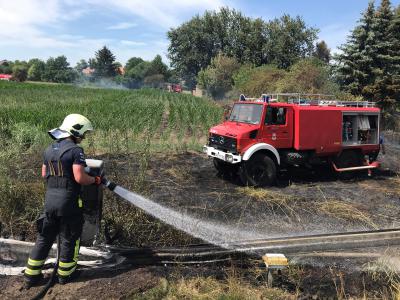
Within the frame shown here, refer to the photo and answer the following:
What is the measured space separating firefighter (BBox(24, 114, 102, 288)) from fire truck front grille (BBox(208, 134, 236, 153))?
5316mm

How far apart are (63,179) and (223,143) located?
582 cm

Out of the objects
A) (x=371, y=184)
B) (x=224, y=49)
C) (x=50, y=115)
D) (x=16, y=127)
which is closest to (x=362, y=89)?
(x=371, y=184)

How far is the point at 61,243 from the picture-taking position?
15.4ft

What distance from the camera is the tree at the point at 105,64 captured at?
113812mm

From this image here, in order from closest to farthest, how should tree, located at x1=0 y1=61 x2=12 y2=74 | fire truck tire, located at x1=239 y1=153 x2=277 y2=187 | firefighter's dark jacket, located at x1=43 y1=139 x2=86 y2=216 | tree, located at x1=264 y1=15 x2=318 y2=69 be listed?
firefighter's dark jacket, located at x1=43 y1=139 x2=86 y2=216, fire truck tire, located at x1=239 y1=153 x2=277 y2=187, tree, located at x1=264 y1=15 x2=318 y2=69, tree, located at x1=0 y1=61 x2=12 y2=74

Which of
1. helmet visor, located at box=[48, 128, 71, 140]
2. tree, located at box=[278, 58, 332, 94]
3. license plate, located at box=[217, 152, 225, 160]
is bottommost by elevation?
license plate, located at box=[217, 152, 225, 160]

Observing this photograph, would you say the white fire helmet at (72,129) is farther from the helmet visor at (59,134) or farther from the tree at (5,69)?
the tree at (5,69)

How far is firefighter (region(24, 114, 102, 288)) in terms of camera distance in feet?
15.0

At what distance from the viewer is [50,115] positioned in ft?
56.2

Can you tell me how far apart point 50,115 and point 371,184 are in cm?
1251

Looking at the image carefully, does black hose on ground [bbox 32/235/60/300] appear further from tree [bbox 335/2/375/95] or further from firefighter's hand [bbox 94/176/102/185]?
tree [bbox 335/2/375/95]

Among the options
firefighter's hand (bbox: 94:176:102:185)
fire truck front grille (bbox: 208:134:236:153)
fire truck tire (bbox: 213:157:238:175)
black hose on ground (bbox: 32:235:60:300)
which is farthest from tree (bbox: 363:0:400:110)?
black hose on ground (bbox: 32:235:60:300)

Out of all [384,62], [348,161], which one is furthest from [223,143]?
[384,62]

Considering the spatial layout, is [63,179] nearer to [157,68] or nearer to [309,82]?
[309,82]
